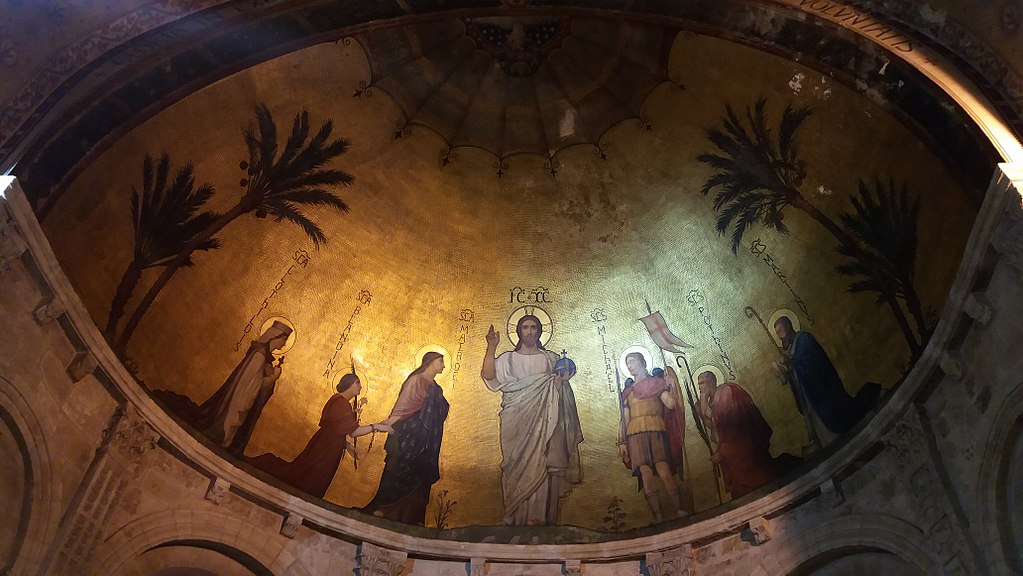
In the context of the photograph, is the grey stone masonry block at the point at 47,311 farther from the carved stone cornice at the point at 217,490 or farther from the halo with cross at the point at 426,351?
the halo with cross at the point at 426,351

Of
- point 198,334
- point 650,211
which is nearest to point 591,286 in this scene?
point 650,211

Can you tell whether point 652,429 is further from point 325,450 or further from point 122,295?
point 122,295

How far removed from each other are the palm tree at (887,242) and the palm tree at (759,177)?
100mm

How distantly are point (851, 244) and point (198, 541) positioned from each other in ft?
31.2

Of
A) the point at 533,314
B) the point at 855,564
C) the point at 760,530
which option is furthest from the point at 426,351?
the point at 855,564

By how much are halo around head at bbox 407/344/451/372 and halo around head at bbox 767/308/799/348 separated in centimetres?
522

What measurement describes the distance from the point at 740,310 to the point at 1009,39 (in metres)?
5.46

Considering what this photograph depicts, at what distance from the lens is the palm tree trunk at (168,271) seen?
34.0ft

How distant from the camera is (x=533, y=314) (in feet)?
45.3

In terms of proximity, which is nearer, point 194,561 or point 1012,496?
point 1012,496

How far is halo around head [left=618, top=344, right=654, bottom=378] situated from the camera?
13.3 meters

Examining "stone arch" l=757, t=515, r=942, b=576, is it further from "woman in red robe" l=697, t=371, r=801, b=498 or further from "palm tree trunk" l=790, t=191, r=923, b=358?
"palm tree trunk" l=790, t=191, r=923, b=358

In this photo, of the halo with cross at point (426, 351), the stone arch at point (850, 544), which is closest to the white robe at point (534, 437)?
the halo with cross at point (426, 351)

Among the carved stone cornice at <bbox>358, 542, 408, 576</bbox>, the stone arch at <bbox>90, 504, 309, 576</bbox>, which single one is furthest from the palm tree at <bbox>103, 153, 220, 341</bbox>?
the carved stone cornice at <bbox>358, 542, 408, 576</bbox>
